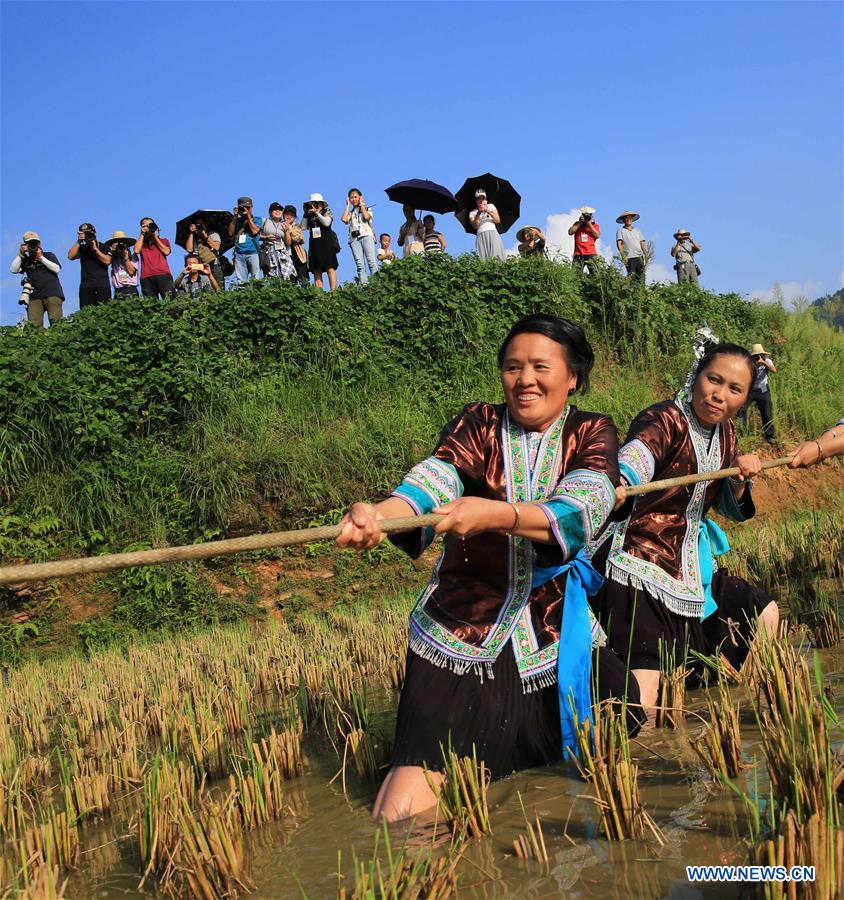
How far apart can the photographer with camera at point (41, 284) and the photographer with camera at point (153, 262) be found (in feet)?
3.18

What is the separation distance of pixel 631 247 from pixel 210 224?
6.11 meters

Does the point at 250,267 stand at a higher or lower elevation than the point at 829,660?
higher

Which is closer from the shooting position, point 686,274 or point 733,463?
point 733,463

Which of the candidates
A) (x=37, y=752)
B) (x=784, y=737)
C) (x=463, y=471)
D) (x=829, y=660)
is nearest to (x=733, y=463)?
(x=829, y=660)

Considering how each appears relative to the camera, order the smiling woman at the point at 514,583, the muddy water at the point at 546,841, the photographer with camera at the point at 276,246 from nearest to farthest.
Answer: the muddy water at the point at 546,841 → the smiling woman at the point at 514,583 → the photographer with camera at the point at 276,246

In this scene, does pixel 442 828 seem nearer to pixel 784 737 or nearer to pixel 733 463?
pixel 784 737

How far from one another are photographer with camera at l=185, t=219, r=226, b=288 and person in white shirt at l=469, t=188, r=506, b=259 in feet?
11.5

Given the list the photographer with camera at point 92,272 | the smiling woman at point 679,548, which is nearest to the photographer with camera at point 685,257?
the photographer with camera at point 92,272

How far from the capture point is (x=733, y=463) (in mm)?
4625

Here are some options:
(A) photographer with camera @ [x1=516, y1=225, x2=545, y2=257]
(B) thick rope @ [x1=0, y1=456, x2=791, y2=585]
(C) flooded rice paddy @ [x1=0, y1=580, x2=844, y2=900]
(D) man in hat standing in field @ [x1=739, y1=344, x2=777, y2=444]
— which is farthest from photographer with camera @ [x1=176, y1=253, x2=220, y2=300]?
(B) thick rope @ [x1=0, y1=456, x2=791, y2=585]

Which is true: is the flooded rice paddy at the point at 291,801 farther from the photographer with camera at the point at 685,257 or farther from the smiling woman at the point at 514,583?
the photographer with camera at the point at 685,257

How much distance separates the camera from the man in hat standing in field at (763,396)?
1140 cm

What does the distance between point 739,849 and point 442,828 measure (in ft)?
2.92

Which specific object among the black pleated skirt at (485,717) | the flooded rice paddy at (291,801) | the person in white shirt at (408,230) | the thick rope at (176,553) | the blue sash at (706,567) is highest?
the person in white shirt at (408,230)
